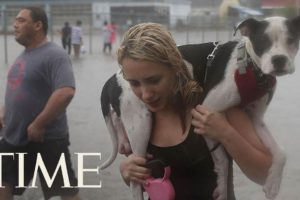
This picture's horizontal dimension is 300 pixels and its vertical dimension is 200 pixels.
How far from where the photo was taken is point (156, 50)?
5.88 ft

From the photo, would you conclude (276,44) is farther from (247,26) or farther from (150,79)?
(150,79)

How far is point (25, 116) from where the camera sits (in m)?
3.59

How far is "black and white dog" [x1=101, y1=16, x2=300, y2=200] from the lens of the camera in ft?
6.84

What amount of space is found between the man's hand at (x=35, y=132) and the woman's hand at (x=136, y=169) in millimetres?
1527

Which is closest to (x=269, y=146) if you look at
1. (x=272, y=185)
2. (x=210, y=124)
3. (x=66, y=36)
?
(x=272, y=185)

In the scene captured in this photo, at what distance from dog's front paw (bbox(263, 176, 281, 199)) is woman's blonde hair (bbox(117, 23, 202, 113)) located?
495mm

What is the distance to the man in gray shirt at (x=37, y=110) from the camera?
3520 millimetres

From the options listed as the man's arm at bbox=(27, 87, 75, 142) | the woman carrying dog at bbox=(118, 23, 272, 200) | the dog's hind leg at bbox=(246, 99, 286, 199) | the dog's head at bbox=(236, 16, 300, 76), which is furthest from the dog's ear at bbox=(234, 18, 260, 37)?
the man's arm at bbox=(27, 87, 75, 142)

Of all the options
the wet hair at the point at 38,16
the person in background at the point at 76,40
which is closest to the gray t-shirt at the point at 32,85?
the wet hair at the point at 38,16

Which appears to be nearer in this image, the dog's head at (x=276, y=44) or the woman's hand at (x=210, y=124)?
the woman's hand at (x=210, y=124)

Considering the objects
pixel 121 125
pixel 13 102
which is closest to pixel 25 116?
pixel 13 102

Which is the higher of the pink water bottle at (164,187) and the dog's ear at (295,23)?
the dog's ear at (295,23)

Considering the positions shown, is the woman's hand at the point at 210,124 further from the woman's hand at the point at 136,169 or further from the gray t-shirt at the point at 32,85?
the gray t-shirt at the point at 32,85

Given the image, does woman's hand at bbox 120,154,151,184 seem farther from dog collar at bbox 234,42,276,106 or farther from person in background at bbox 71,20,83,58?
person in background at bbox 71,20,83,58
